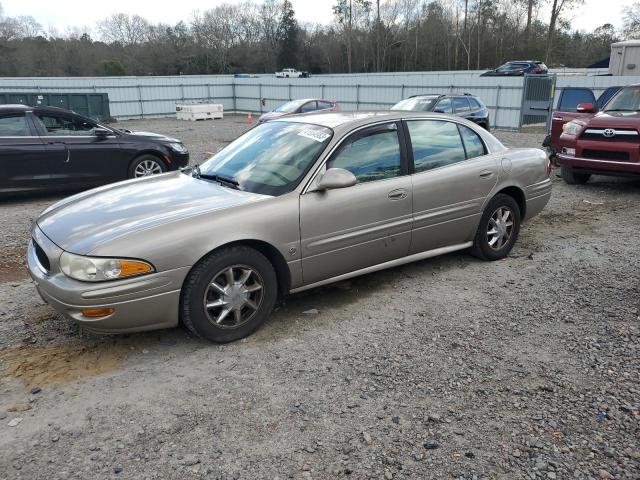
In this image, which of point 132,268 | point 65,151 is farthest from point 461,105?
point 132,268

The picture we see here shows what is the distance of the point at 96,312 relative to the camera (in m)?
3.26

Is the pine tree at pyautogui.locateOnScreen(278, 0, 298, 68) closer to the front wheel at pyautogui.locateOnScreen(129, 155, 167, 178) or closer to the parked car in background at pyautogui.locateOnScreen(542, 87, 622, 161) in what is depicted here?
the parked car in background at pyautogui.locateOnScreen(542, 87, 622, 161)

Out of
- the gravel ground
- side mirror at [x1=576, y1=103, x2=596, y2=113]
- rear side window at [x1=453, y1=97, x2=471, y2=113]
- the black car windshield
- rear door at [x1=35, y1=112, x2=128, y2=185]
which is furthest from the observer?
rear side window at [x1=453, y1=97, x2=471, y2=113]

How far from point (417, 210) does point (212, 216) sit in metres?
1.92

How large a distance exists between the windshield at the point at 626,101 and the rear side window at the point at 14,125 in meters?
9.79

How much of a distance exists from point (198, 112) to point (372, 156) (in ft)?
76.3

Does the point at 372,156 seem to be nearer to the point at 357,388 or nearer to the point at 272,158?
the point at 272,158

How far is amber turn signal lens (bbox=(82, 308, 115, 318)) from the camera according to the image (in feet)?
10.7

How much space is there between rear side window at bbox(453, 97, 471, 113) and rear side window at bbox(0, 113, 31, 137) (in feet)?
34.3

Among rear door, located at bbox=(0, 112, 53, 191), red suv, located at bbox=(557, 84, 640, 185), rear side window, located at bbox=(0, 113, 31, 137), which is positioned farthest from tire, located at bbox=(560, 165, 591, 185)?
rear side window, located at bbox=(0, 113, 31, 137)

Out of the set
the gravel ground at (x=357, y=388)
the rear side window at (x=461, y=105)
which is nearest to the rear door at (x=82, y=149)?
the gravel ground at (x=357, y=388)

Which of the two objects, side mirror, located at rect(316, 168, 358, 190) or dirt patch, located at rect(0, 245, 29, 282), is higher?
side mirror, located at rect(316, 168, 358, 190)

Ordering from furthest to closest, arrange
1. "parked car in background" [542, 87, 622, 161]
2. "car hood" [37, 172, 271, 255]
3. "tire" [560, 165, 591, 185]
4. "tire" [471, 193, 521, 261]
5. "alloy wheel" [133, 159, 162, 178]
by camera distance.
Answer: "parked car in background" [542, 87, 622, 161]
"tire" [560, 165, 591, 185]
"alloy wheel" [133, 159, 162, 178]
"tire" [471, 193, 521, 261]
"car hood" [37, 172, 271, 255]

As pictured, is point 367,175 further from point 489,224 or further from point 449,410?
point 449,410
